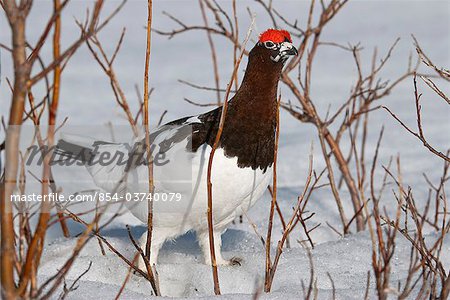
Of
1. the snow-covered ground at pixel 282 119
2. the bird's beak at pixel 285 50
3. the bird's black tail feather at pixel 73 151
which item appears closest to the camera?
the bird's beak at pixel 285 50

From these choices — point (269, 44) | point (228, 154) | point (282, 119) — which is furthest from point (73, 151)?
point (282, 119)

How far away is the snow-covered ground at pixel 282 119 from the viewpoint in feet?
9.21

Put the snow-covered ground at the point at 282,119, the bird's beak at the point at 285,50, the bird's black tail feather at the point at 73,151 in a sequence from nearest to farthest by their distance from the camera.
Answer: the bird's beak at the point at 285,50
the snow-covered ground at the point at 282,119
the bird's black tail feather at the point at 73,151

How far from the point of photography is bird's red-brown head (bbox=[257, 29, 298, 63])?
2.68 m

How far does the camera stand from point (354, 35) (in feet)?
34.1

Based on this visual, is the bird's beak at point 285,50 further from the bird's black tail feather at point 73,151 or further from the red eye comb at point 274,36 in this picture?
the bird's black tail feather at point 73,151

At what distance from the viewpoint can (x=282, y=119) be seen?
291 inches

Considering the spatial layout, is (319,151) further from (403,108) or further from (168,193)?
(168,193)

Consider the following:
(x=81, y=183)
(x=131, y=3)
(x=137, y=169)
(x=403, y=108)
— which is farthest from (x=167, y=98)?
(x=137, y=169)

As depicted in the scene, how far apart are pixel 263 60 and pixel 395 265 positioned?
3.40 ft

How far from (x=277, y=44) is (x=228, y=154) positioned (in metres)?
0.45

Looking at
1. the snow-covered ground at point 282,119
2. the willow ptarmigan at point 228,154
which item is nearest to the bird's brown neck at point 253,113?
the willow ptarmigan at point 228,154

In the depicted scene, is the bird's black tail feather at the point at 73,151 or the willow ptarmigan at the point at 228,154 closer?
the willow ptarmigan at the point at 228,154

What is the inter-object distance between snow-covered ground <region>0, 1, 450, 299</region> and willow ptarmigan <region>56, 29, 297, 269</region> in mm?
259
